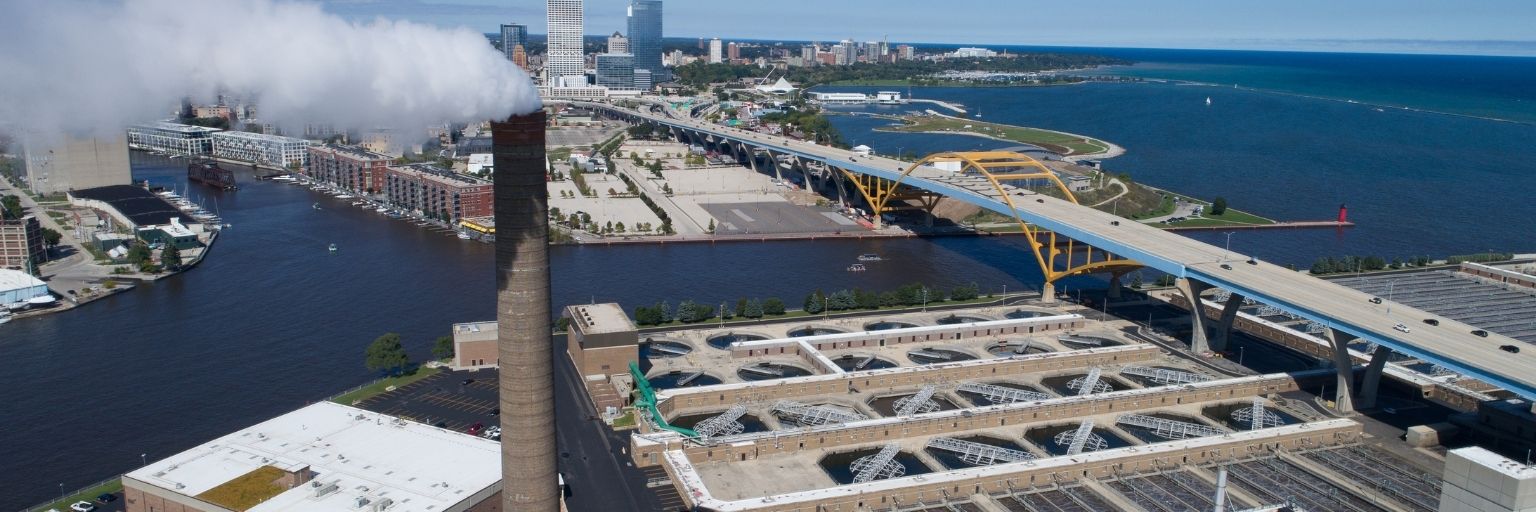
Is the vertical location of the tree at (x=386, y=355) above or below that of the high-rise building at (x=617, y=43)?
below

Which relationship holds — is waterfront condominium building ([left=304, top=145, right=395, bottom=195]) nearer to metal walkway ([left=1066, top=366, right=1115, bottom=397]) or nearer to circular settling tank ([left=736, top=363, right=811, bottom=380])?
circular settling tank ([left=736, top=363, right=811, bottom=380])

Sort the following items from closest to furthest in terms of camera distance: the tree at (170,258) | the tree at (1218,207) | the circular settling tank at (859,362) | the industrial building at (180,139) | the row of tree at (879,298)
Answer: the circular settling tank at (859,362)
the row of tree at (879,298)
the tree at (170,258)
the tree at (1218,207)
the industrial building at (180,139)

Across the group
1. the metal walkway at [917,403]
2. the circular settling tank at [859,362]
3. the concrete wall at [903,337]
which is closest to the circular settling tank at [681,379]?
the concrete wall at [903,337]

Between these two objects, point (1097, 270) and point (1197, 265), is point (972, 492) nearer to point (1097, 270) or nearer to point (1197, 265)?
point (1197, 265)

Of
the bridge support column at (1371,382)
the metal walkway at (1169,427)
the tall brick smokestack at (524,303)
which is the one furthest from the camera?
the bridge support column at (1371,382)

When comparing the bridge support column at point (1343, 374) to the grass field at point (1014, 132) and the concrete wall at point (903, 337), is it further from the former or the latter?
the grass field at point (1014, 132)

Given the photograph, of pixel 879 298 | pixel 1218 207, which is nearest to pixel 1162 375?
pixel 879 298

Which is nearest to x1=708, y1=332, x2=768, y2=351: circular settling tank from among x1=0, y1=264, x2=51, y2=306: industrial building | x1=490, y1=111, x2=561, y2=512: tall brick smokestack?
x1=490, y1=111, x2=561, y2=512: tall brick smokestack
